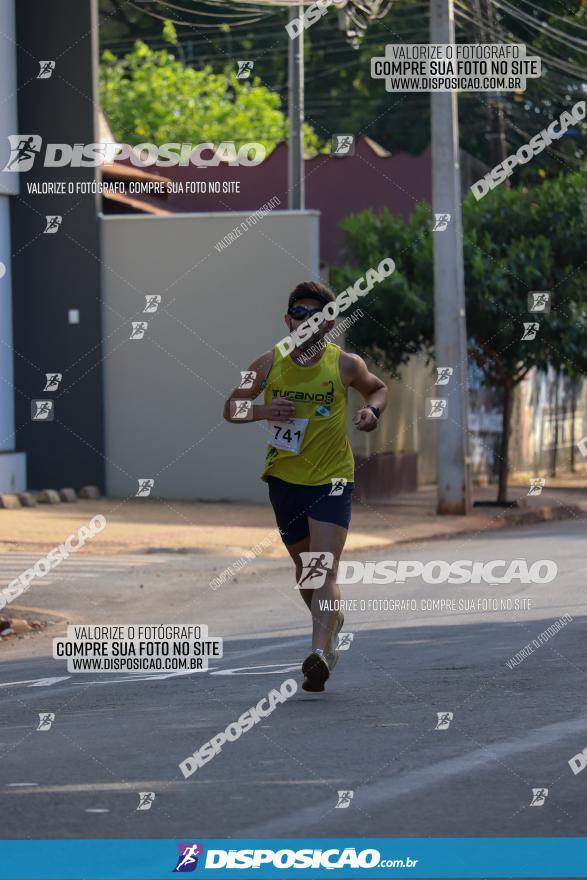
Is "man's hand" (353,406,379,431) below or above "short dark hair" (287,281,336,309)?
below

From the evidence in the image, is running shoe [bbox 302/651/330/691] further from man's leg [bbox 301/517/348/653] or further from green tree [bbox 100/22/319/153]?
green tree [bbox 100/22/319/153]

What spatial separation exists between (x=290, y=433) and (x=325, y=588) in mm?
835

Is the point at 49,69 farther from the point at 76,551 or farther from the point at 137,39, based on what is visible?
the point at 137,39

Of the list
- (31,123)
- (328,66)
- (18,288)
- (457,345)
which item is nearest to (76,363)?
(18,288)

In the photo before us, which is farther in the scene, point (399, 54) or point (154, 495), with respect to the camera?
point (154, 495)

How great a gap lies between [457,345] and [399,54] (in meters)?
4.20

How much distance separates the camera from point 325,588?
9.27 m

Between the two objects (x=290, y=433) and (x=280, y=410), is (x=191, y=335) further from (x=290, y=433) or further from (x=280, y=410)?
(x=280, y=410)

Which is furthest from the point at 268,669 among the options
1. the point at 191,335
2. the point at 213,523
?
the point at 191,335

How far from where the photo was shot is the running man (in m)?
9.22

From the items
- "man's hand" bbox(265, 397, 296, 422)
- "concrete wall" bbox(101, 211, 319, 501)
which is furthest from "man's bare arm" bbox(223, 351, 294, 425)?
"concrete wall" bbox(101, 211, 319, 501)

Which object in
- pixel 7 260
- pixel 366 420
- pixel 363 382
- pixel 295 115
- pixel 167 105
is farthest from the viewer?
pixel 167 105

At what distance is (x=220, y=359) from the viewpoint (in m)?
26.9

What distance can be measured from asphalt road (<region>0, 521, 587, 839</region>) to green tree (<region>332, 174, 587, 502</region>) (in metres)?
13.5
